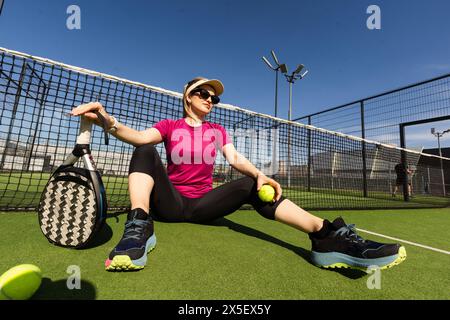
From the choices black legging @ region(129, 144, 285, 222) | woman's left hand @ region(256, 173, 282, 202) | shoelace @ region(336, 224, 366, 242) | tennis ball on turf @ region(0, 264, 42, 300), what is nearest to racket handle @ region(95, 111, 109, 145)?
black legging @ region(129, 144, 285, 222)

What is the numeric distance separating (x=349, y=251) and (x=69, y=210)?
226 centimetres

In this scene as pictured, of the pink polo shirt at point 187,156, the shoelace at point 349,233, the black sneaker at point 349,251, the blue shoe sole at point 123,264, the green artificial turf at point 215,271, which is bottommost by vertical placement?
the green artificial turf at point 215,271

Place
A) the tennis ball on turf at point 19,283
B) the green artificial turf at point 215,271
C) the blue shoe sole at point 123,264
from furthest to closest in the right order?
the blue shoe sole at point 123,264 → the green artificial turf at point 215,271 → the tennis ball on turf at point 19,283

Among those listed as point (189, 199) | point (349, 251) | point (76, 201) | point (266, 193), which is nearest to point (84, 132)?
point (76, 201)

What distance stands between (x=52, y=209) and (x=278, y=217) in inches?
77.8

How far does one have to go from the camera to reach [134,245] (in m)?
1.85

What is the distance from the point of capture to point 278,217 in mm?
2332

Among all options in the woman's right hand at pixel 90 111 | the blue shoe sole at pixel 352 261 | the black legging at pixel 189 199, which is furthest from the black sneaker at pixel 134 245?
the blue shoe sole at pixel 352 261

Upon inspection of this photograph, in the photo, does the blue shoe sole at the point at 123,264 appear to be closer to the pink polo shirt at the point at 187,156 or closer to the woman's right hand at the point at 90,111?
the woman's right hand at the point at 90,111

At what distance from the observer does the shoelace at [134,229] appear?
194 centimetres

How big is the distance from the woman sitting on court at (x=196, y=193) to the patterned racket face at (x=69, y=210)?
33cm
